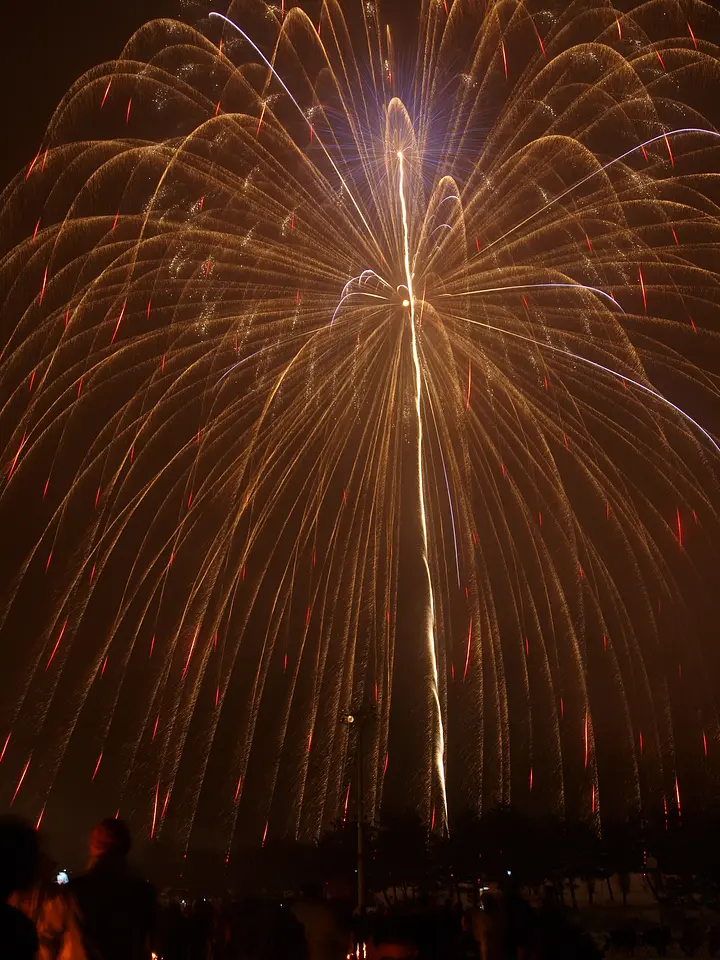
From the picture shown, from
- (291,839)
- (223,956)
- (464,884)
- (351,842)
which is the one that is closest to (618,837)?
(464,884)

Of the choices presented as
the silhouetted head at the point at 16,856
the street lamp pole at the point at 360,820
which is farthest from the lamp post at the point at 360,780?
the silhouetted head at the point at 16,856

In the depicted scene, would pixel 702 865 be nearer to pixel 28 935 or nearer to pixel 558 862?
pixel 558 862

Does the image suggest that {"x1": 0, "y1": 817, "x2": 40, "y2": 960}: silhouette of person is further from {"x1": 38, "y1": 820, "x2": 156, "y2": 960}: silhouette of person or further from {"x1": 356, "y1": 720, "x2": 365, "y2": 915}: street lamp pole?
{"x1": 356, "y1": 720, "x2": 365, "y2": 915}: street lamp pole

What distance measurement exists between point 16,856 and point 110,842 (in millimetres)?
1717

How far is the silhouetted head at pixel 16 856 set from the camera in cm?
357

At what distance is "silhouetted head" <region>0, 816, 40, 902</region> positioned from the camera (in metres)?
3.57

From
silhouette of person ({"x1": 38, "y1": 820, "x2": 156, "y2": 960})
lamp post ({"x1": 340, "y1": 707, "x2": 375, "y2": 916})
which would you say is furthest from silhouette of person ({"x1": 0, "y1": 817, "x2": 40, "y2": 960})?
lamp post ({"x1": 340, "y1": 707, "x2": 375, "y2": 916})

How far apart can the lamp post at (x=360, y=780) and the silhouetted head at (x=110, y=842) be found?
1200cm

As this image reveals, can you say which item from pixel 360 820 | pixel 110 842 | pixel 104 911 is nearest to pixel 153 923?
pixel 104 911

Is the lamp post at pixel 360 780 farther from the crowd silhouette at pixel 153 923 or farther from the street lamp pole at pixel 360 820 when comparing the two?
the crowd silhouette at pixel 153 923

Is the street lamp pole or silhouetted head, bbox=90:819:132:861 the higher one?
the street lamp pole

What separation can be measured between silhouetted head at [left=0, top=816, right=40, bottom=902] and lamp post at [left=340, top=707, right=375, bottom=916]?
13.7 meters

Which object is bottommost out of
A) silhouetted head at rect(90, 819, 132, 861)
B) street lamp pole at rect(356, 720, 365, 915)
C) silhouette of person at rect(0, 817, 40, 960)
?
silhouette of person at rect(0, 817, 40, 960)

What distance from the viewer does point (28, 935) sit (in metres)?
3.42
